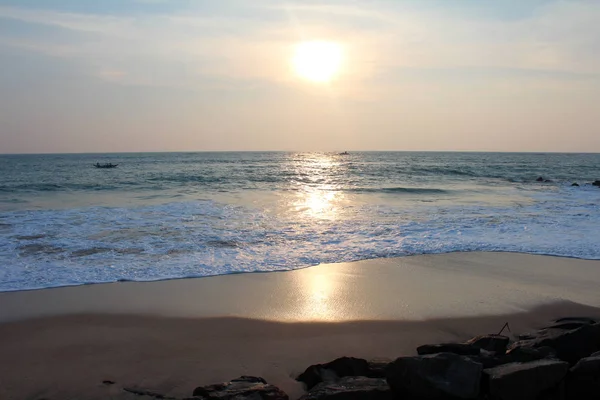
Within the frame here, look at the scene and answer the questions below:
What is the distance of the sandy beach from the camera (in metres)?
4.95

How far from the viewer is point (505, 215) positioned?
16.0 meters

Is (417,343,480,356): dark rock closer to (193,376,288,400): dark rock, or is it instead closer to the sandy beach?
the sandy beach

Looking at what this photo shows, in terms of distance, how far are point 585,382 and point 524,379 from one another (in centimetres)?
62

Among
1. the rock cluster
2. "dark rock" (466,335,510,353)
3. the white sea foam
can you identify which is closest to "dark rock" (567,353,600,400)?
the rock cluster

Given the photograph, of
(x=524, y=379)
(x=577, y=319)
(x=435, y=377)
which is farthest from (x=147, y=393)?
(x=577, y=319)

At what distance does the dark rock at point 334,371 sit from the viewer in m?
4.59

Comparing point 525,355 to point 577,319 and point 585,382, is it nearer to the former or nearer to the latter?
point 585,382

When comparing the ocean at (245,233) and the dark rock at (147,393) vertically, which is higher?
the ocean at (245,233)

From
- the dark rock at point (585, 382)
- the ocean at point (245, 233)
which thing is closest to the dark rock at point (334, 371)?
the dark rock at point (585, 382)

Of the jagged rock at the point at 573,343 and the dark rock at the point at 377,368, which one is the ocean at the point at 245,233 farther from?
the jagged rock at the point at 573,343

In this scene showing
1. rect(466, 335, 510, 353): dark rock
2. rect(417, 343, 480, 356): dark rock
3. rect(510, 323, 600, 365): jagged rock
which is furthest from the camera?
rect(466, 335, 510, 353): dark rock

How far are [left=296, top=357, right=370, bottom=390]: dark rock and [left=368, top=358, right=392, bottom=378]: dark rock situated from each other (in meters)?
0.04

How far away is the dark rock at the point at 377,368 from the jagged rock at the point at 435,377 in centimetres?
35

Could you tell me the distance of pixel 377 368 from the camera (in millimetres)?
4695
